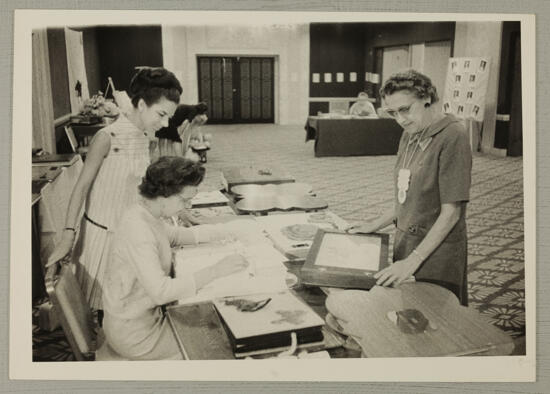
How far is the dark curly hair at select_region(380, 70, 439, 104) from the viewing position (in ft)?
4.89

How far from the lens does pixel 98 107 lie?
2.36m

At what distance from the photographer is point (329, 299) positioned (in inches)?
53.2

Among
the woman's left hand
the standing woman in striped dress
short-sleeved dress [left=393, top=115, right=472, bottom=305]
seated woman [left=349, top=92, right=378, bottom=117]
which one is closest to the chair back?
the standing woman in striped dress

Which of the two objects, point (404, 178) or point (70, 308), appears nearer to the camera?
point (70, 308)

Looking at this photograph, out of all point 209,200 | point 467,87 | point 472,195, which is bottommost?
point 472,195

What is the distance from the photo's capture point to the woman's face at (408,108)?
1511 millimetres

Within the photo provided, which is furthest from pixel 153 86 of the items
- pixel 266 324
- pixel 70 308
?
pixel 266 324

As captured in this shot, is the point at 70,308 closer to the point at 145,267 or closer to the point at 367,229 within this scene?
the point at 145,267

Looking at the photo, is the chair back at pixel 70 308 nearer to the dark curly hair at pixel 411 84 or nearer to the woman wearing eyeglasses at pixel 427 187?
the woman wearing eyeglasses at pixel 427 187

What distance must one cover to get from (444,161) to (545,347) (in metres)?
0.60

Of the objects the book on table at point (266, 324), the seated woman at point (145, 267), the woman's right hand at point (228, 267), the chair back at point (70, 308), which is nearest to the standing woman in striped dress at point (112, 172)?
the chair back at point (70, 308)

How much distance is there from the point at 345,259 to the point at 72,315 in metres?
0.81

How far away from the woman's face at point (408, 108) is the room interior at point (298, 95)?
205mm

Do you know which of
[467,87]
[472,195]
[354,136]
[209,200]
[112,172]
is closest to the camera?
[112,172]
